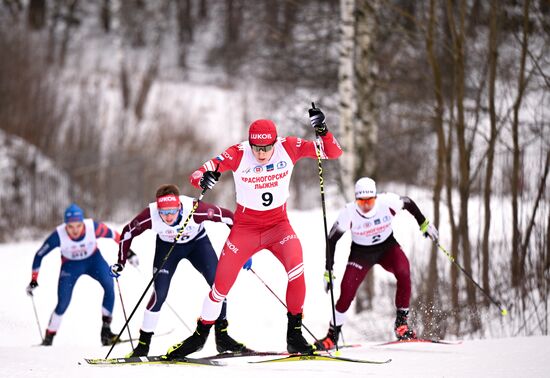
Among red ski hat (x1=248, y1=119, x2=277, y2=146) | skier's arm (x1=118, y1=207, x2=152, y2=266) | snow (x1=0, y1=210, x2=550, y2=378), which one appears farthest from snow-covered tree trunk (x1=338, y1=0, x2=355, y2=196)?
red ski hat (x1=248, y1=119, x2=277, y2=146)

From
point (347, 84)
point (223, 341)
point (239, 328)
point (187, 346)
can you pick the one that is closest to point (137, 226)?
point (223, 341)

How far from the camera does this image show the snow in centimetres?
577

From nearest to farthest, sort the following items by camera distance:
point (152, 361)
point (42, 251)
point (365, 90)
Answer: point (152, 361), point (42, 251), point (365, 90)

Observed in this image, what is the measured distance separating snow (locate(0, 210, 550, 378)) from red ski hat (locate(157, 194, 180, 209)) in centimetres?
135

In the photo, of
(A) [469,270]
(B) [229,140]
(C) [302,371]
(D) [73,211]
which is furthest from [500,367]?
(B) [229,140]

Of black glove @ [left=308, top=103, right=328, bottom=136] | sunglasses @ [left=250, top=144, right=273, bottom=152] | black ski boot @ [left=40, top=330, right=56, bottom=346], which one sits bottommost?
black ski boot @ [left=40, top=330, right=56, bottom=346]

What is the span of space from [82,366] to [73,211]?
3.43 metres

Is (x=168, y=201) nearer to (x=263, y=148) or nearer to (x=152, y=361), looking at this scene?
(x=263, y=148)

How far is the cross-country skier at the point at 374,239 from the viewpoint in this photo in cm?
764

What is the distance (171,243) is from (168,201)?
0.50 metres

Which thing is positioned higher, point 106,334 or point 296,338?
point 296,338

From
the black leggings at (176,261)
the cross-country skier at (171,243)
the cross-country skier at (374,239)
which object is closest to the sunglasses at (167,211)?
the cross-country skier at (171,243)

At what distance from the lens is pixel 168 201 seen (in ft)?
24.2

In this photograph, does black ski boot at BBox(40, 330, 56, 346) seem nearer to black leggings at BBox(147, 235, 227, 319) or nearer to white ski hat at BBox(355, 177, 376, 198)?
black leggings at BBox(147, 235, 227, 319)
